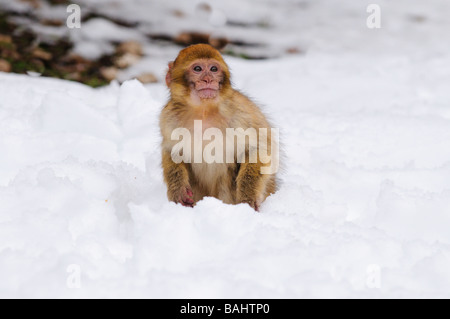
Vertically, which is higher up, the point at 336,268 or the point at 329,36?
the point at 329,36

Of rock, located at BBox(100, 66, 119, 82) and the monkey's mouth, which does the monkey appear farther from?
rock, located at BBox(100, 66, 119, 82)

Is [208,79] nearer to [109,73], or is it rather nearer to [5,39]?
[109,73]

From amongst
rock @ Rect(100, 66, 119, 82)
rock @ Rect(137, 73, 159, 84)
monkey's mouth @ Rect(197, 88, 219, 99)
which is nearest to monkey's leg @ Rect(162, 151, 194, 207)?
monkey's mouth @ Rect(197, 88, 219, 99)

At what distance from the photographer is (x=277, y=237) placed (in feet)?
7.44

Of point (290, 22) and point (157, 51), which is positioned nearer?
point (157, 51)

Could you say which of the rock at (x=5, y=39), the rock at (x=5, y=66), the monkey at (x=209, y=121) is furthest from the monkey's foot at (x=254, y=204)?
the rock at (x=5, y=39)

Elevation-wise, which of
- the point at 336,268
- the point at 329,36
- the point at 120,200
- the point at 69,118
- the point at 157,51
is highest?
the point at 329,36

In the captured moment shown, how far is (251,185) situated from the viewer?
2.90 metres

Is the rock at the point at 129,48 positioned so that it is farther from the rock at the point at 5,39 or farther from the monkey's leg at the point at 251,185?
the monkey's leg at the point at 251,185

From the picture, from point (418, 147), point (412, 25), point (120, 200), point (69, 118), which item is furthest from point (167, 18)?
point (120, 200)
